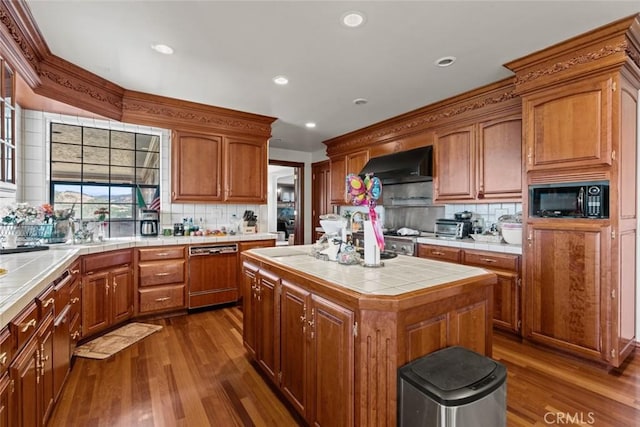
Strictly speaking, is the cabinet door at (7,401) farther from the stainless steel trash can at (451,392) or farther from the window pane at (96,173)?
the window pane at (96,173)

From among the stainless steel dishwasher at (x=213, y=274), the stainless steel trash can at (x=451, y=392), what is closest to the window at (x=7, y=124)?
the stainless steel dishwasher at (x=213, y=274)

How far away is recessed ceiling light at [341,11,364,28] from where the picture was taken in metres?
2.04

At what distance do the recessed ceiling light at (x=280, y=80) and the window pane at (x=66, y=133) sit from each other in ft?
7.96

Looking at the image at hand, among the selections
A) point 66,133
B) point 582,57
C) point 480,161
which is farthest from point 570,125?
point 66,133

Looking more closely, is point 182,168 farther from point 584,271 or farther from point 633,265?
point 633,265

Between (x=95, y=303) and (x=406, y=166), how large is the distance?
12.4 feet

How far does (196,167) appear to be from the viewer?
395 centimetres

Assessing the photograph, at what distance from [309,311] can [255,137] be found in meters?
3.31

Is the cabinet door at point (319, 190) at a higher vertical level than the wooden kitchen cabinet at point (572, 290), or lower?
higher

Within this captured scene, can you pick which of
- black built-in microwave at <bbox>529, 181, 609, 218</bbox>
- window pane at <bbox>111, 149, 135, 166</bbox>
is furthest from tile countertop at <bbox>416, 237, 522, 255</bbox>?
window pane at <bbox>111, 149, 135, 166</bbox>

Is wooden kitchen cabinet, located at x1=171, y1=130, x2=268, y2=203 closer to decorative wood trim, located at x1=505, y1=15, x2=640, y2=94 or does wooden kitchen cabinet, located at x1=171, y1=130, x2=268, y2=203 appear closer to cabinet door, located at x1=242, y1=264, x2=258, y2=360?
cabinet door, located at x1=242, y1=264, x2=258, y2=360

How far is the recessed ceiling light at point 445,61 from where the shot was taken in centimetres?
264

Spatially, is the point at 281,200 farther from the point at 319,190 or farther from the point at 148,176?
the point at 148,176

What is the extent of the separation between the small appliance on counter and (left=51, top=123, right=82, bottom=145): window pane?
451cm
